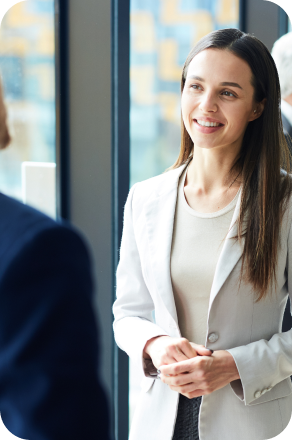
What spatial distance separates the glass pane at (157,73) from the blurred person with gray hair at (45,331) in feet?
6.09

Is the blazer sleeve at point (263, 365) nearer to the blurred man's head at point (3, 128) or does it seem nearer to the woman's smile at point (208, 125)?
the woman's smile at point (208, 125)

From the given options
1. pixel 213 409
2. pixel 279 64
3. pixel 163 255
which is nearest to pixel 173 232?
pixel 163 255

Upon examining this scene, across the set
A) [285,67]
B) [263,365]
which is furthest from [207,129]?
[285,67]

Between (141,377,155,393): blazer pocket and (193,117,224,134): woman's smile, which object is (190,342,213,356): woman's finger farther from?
(193,117,224,134): woman's smile

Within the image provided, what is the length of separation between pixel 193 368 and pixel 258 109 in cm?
82

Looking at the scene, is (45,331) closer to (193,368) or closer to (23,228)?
(23,228)

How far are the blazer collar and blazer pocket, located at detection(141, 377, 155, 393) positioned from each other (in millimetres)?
238

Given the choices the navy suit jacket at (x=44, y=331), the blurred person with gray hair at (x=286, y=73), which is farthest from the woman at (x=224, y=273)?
the navy suit jacket at (x=44, y=331)

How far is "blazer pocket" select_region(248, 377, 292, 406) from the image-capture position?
4.89 feet

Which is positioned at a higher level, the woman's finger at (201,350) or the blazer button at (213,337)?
the blazer button at (213,337)

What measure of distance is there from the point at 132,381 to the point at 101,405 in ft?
6.53

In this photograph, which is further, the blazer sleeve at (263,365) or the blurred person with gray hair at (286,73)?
the blurred person with gray hair at (286,73)

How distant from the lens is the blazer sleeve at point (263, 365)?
1427mm

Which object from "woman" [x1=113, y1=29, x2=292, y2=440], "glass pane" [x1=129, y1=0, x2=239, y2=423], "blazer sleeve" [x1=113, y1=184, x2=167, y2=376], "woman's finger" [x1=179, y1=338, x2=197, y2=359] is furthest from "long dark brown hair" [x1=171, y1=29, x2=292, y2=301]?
"glass pane" [x1=129, y1=0, x2=239, y2=423]
